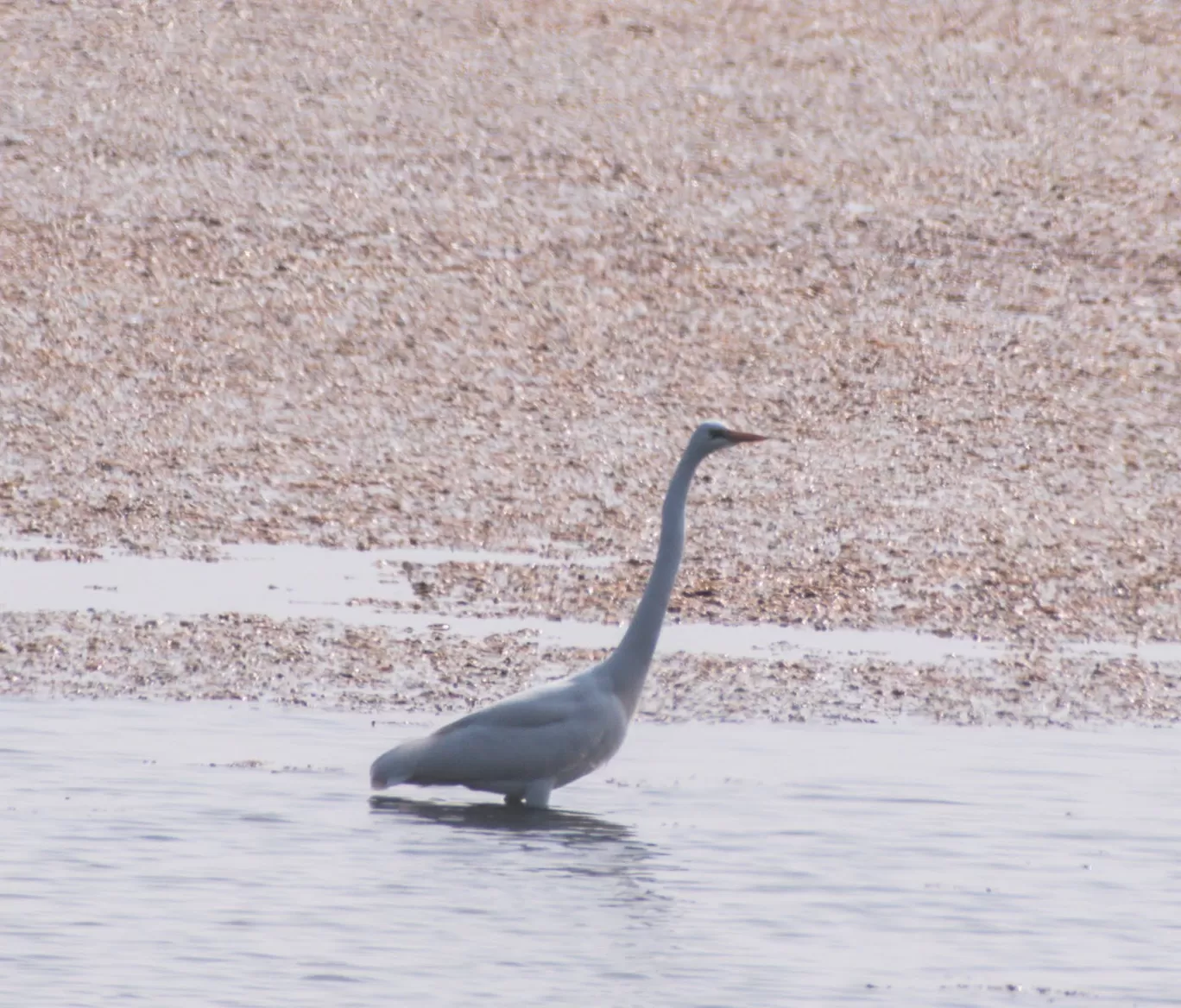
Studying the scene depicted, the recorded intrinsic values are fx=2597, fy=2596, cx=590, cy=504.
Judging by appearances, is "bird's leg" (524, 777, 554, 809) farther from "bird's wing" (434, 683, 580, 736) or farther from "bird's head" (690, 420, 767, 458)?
"bird's head" (690, 420, 767, 458)

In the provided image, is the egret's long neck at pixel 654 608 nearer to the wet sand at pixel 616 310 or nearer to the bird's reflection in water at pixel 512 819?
the bird's reflection in water at pixel 512 819

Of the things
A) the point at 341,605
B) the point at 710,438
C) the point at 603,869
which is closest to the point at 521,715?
the point at 603,869

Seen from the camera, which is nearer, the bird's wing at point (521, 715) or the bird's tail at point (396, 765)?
the bird's tail at point (396, 765)

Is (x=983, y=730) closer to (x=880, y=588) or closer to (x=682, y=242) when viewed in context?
(x=880, y=588)

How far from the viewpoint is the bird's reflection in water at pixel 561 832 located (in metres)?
7.96

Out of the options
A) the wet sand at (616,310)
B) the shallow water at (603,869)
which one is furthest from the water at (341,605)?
the shallow water at (603,869)

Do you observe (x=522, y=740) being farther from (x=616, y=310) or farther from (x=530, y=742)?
(x=616, y=310)

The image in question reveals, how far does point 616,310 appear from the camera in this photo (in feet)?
49.4

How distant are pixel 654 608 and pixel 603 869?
1.32 m

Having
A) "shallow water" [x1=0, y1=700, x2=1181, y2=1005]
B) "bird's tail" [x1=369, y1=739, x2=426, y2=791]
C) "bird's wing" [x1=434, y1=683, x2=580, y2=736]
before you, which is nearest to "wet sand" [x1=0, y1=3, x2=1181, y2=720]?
"shallow water" [x1=0, y1=700, x2=1181, y2=1005]

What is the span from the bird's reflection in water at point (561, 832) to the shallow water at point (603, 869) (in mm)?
19

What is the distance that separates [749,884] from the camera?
783 centimetres

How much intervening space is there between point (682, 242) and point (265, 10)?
4947 mm

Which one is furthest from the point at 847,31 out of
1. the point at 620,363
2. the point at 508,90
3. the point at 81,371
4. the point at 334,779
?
the point at 334,779
